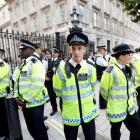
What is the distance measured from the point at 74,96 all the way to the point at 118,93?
78 centimetres

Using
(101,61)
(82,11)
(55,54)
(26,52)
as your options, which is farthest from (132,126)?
(82,11)

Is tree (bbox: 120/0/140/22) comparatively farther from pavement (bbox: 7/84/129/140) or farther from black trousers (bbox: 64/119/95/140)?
black trousers (bbox: 64/119/95/140)

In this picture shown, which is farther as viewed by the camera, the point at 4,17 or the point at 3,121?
the point at 4,17

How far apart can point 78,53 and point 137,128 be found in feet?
4.97

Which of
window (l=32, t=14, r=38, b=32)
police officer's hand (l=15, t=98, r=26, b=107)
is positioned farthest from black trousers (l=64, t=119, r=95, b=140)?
window (l=32, t=14, r=38, b=32)

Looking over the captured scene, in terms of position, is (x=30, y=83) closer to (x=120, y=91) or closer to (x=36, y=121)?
(x=36, y=121)

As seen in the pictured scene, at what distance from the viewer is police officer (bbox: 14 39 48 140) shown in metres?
3.87

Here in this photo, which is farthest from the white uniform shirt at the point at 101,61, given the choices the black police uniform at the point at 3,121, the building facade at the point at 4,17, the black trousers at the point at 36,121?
the building facade at the point at 4,17

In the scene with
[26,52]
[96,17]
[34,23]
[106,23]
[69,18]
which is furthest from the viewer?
[106,23]

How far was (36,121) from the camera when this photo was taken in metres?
3.94

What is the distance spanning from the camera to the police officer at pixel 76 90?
Result: 313 centimetres

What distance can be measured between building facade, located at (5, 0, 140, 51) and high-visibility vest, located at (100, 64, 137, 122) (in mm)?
15853

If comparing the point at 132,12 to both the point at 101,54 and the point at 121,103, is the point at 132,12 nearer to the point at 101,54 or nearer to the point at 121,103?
the point at 101,54

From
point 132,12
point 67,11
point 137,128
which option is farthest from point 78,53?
point 67,11
